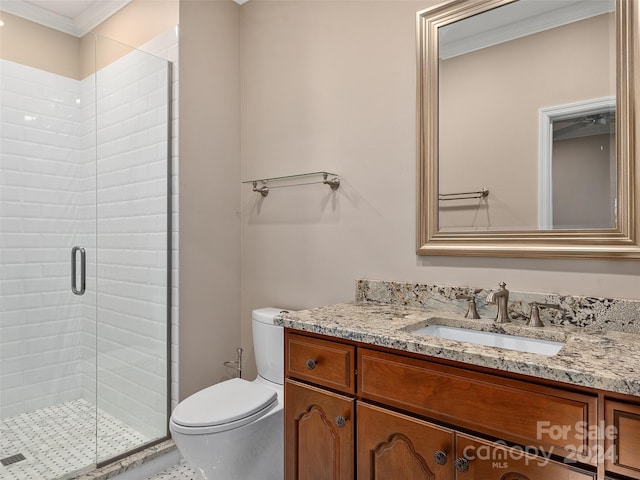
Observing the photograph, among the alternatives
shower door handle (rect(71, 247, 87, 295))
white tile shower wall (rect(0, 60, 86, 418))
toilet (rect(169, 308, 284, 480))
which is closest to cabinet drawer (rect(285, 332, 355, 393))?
toilet (rect(169, 308, 284, 480))

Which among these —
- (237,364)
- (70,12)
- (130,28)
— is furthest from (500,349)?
(70,12)

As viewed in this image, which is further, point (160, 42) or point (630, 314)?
point (160, 42)

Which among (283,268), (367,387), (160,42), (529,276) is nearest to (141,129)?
(160,42)

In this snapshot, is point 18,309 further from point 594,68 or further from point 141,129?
point 594,68

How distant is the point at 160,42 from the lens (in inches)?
87.9

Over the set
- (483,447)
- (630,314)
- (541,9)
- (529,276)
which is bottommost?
(483,447)

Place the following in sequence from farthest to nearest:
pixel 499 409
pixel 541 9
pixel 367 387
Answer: pixel 541 9
pixel 367 387
pixel 499 409

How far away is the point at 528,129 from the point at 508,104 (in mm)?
125

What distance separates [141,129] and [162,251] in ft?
Answer: 2.19

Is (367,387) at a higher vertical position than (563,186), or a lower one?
lower

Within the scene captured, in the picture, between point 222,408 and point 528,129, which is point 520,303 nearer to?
point 528,129

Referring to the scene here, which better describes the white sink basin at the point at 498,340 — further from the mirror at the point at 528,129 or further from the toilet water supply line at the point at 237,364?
the toilet water supply line at the point at 237,364

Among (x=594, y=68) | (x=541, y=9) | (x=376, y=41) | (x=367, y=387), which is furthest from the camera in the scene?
(x=376, y=41)

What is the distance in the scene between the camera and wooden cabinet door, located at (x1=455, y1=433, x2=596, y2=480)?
0.89 metres
